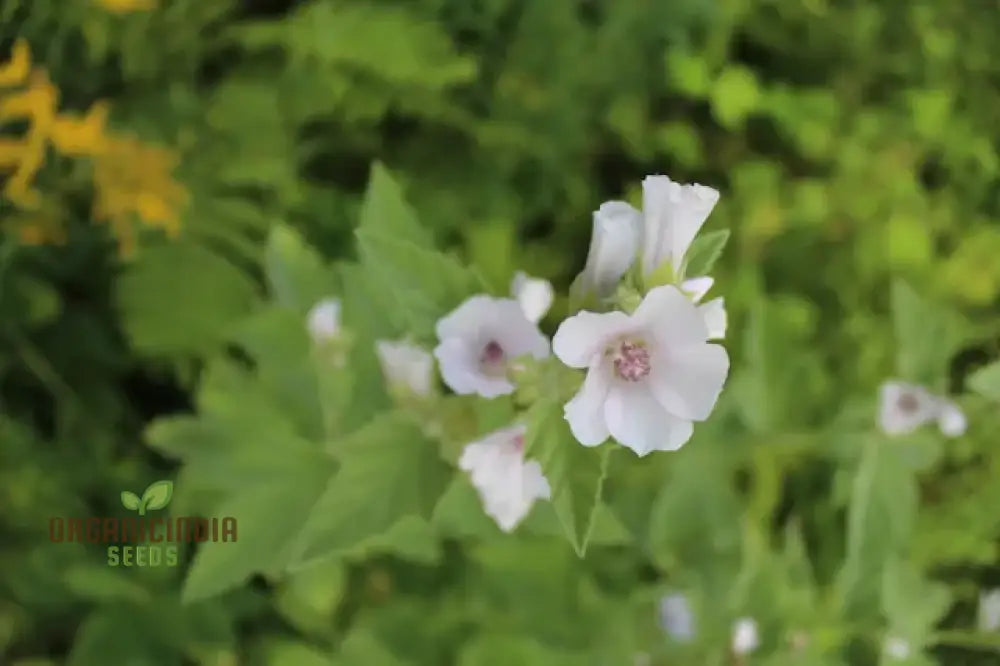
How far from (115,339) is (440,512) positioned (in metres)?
0.63

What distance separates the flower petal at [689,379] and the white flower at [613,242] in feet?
0.21

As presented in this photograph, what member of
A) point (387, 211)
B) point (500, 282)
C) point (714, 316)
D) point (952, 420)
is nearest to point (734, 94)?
point (500, 282)

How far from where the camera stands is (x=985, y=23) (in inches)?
52.3

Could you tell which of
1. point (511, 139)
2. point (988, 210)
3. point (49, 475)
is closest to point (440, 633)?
point (49, 475)

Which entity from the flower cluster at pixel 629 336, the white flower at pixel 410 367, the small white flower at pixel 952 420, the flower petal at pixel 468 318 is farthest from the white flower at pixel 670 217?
the small white flower at pixel 952 420

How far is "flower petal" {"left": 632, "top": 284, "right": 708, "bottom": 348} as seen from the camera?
52 centimetres

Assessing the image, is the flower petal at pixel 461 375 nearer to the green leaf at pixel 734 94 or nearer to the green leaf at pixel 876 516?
the green leaf at pixel 876 516

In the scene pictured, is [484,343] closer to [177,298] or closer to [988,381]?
[988,381]

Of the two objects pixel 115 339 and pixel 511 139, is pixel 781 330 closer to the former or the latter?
pixel 511 139

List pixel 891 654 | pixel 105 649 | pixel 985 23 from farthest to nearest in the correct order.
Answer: pixel 985 23 → pixel 105 649 → pixel 891 654

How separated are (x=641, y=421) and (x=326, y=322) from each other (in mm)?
421

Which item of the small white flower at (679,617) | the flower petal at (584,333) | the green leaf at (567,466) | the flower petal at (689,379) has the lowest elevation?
the small white flower at (679,617)

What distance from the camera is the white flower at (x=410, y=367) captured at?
0.74 metres

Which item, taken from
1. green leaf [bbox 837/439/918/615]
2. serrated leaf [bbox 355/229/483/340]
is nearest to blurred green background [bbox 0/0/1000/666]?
green leaf [bbox 837/439/918/615]
